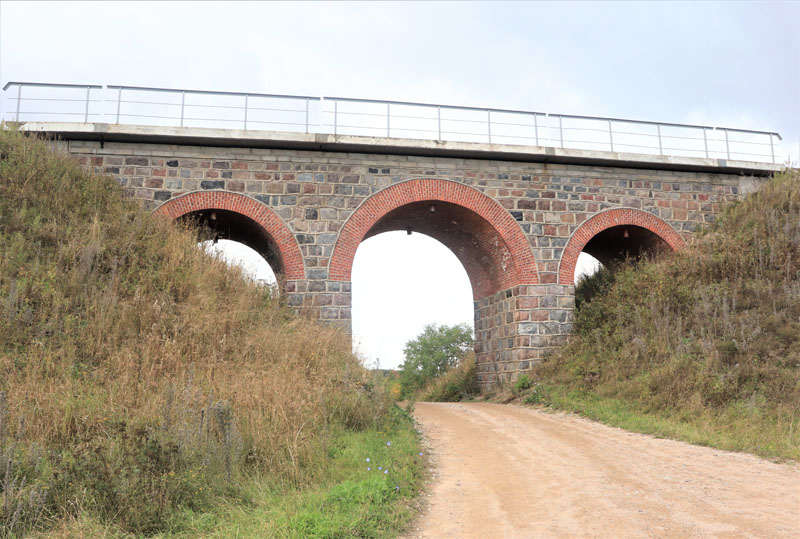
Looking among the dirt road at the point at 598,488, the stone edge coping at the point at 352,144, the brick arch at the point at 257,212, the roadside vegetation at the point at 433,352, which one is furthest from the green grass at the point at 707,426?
the roadside vegetation at the point at 433,352

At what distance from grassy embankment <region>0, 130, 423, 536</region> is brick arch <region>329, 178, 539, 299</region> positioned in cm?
262

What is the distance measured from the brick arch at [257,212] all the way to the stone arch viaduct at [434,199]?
2 centimetres

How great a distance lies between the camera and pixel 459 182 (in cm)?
1399

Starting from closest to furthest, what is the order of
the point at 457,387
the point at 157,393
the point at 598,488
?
the point at 598,488 → the point at 157,393 → the point at 457,387

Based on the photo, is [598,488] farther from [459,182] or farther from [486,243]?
[486,243]

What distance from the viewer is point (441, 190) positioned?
1388 cm

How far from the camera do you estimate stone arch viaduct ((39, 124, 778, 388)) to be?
13055mm

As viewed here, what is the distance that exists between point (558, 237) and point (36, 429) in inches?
452

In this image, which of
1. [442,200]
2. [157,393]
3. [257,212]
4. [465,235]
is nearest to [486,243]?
[465,235]

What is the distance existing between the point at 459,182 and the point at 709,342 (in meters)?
6.43

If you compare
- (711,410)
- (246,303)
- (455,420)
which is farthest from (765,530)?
(246,303)

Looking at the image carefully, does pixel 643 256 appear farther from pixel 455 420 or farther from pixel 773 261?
pixel 455 420

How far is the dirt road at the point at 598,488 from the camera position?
4.73 metres

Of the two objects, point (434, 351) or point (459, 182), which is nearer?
point (459, 182)
